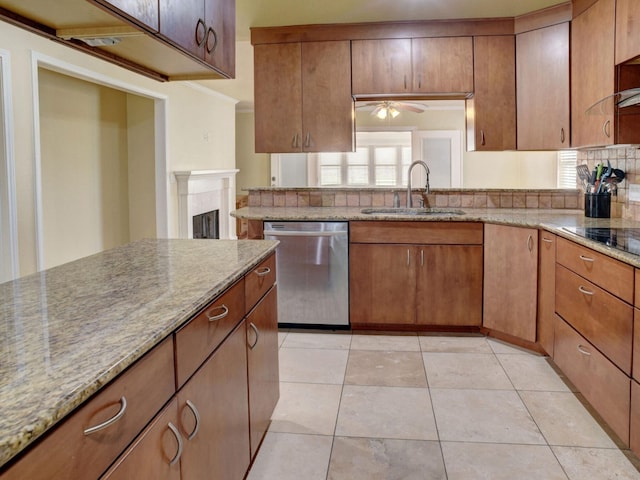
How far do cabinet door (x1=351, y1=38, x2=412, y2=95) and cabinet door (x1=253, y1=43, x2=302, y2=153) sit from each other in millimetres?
436

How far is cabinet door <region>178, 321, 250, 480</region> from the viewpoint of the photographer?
4.37ft

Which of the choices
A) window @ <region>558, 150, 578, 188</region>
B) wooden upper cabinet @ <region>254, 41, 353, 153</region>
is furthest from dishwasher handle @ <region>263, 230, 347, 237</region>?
window @ <region>558, 150, 578, 188</region>

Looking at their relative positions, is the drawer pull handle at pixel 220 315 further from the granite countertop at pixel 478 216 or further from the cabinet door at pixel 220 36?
the granite countertop at pixel 478 216

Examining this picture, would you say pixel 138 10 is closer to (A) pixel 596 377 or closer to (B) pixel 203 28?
(B) pixel 203 28

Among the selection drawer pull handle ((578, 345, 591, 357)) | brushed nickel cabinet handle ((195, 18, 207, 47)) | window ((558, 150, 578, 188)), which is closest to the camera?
A: brushed nickel cabinet handle ((195, 18, 207, 47))

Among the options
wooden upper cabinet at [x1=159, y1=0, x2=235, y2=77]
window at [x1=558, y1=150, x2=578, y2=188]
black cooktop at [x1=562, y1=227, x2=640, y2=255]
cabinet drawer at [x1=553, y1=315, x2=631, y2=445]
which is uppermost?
wooden upper cabinet at [x1=159, y1=0, x2=235, y2=77]

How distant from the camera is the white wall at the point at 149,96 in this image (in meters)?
3.60

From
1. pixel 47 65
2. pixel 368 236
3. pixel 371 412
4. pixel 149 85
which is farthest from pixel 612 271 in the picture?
pixel 149 85

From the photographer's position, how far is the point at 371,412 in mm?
2582

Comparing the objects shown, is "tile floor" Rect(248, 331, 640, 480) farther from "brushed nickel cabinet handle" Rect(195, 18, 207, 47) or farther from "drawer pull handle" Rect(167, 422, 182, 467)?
"brushed nickel cabinet handle" Rect(195, 18, 207, 47)

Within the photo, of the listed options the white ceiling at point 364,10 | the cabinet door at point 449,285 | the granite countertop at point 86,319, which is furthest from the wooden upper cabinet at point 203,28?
the cabinet door at point 449,285

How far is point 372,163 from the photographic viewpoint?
878cm

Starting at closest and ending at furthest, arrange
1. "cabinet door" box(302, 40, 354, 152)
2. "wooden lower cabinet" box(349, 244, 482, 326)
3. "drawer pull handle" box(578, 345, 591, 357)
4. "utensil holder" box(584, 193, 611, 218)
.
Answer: "drawer pull handle" box(578, 345, 591, 357)
"utensil holder" box(584, 193, 611, 218)
"wooden lower cabinet" box(349, 244, 482, 326)
"cabinet door" box(302, 40, 354, 152)

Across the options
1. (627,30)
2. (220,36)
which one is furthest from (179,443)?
(627,30)
